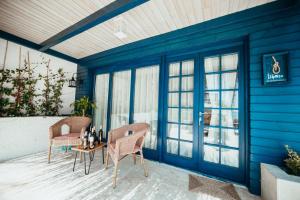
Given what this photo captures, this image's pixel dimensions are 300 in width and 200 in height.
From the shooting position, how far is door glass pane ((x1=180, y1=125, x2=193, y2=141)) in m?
2.98

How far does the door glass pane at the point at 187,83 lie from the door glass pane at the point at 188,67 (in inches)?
4.6

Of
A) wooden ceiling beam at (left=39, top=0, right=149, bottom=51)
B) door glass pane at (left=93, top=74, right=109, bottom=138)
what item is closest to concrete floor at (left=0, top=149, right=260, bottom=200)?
door glass pane at (left=93, top=74, right=109, bottom=138)

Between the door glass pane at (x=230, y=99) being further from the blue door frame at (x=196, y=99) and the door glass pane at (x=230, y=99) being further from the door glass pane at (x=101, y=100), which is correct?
the door glass pane at (x=101, y=100)

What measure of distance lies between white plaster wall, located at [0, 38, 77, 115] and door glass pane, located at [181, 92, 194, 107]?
12.7ft

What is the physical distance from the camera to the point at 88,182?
2.34 meters

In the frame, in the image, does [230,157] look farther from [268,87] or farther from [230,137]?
[268,87]

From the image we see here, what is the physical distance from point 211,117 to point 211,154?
0.67 meters

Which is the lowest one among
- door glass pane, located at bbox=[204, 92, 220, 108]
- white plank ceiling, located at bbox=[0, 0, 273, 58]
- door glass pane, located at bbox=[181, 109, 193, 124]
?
door glass pane, located at bbox=[181, 109, 193, 124]

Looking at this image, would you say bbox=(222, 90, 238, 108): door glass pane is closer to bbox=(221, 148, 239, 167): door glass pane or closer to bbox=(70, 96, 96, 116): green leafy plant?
bbox=(221, 148, 239, 167): door glass pane

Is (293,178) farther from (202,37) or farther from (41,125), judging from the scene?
(41,125)

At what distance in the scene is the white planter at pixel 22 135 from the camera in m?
3.20

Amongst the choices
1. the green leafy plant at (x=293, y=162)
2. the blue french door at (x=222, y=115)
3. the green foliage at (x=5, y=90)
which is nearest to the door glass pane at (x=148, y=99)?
the blue french door at (x=222, y=115)

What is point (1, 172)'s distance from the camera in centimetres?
257

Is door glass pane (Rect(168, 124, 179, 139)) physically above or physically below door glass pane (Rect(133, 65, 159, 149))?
below
